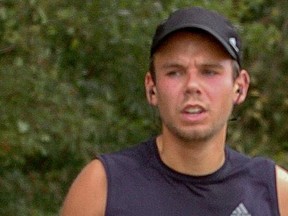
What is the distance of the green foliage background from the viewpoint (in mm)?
4660

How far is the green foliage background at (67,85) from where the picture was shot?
4660 mm

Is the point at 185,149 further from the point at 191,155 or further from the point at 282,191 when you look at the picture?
the point at 282,191

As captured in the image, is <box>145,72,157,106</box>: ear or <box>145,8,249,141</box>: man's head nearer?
<box>145,8,249,141</box>: man's head

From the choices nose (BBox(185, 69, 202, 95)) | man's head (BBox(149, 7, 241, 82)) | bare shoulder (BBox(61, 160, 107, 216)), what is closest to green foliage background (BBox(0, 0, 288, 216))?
bare shoulder (BBox(61, 160, 107, 216))

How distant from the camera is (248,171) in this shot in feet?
12.1

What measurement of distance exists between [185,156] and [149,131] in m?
1.60

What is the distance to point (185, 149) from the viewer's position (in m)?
3.54

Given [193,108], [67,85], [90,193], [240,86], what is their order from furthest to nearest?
[67,85]
[240,86]
[90,193]
[193,108]

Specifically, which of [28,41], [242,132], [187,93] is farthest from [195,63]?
[242,132]

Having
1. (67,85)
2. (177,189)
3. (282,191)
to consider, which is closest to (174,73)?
(177,189)

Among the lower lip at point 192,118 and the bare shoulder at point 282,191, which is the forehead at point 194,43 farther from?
the bare shoulder at point 282,191

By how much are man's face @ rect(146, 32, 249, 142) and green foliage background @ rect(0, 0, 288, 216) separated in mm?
1225

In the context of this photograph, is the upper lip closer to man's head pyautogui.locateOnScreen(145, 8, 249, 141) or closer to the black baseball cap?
man's head pyautogui.locateOnScreen(145, 8, 249, 141)

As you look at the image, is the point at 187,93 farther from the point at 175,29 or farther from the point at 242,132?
the point at 242,132
